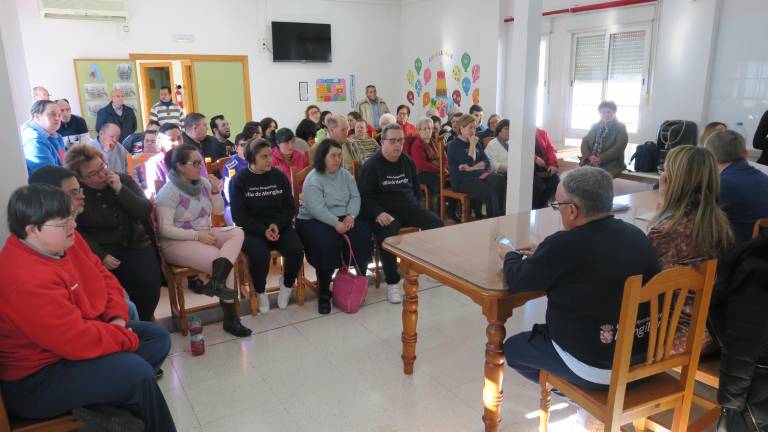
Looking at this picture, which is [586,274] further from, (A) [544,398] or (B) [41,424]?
(B) [41,424]

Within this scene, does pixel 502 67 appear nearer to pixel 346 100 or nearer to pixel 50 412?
pixel 346 100

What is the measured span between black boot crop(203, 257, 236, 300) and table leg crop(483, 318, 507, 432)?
162 centimetres

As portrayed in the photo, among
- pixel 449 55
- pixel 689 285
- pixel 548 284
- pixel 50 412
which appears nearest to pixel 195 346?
pixel 50 412

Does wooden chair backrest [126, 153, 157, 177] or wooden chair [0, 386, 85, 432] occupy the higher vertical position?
wooden chair backrest [126, 153, 157, 177]

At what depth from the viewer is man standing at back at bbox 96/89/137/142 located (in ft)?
23.6

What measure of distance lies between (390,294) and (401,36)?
7586 mm

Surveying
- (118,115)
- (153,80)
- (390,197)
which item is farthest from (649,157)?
(153,80)

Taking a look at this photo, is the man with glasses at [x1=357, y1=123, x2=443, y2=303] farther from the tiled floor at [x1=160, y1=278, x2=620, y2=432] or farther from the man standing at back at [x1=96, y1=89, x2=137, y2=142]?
the man standing at back at [x1=96, y1=89, x2=137, y2=142]

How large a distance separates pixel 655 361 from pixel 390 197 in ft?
8.09

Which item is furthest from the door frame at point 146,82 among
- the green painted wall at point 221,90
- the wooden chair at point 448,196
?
the wooden chair at point 448,196

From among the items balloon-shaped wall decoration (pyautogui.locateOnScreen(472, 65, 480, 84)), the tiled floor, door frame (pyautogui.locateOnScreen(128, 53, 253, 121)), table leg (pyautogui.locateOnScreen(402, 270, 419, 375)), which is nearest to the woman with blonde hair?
the tiled floor

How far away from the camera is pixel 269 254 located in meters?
3.49

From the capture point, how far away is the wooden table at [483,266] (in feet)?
6.93

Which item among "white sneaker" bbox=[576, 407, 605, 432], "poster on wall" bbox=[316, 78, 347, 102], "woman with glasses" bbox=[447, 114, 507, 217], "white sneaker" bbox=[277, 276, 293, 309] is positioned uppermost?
"poster on wall" bbox=[316, 78, 347, 102]
